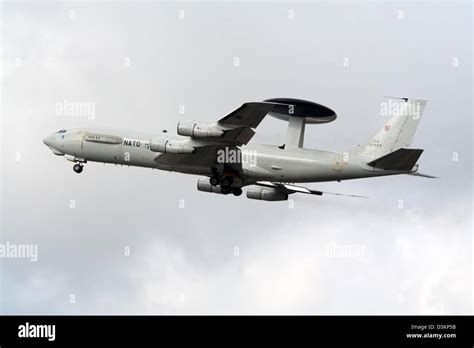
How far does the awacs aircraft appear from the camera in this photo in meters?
64.1

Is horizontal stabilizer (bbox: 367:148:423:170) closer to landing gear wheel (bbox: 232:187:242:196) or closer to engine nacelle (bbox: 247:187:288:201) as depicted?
landing gear wheel (bbox: 232:187:242:196)

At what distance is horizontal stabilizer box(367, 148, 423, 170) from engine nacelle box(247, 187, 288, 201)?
39.9ft

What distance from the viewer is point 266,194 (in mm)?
74625

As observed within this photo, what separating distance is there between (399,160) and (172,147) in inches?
585

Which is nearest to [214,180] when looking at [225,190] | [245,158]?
[225,190]

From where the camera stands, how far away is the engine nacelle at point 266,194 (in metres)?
74.2

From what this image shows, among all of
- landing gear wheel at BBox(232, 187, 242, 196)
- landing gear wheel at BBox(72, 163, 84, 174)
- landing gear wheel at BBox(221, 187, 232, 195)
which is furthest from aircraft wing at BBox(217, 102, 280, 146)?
landing gear wheel at BBox(72, 163, 84, 174)

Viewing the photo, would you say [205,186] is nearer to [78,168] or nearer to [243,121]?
[78,168]

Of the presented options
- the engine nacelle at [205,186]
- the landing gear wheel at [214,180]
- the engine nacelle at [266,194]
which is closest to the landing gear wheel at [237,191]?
the landing gear wheel at [214,180]

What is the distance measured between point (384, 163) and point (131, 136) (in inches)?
697
